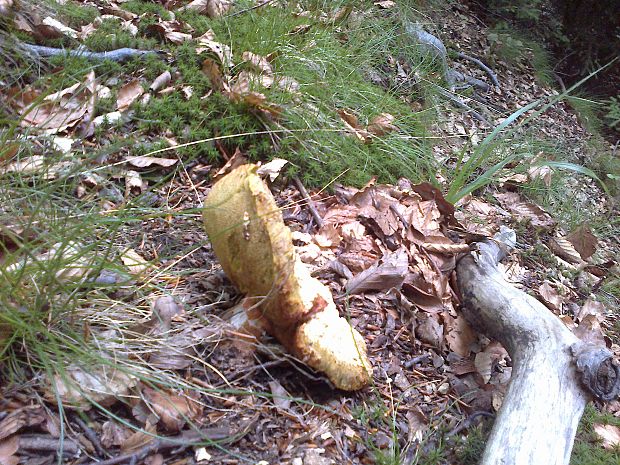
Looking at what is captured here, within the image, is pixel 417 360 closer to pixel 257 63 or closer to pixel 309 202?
pixel 309 202

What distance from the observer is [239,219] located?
6.10 feet

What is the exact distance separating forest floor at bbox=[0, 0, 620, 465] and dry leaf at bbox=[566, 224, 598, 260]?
0.5 inches

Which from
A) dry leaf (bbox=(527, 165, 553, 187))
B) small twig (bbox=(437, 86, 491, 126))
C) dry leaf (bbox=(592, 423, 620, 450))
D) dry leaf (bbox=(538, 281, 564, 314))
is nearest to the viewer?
dry leaf (bbox=(592, 423, 620, 450))

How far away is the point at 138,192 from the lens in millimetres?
2615

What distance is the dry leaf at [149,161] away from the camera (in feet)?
8.60

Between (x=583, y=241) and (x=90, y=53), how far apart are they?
11.2ft

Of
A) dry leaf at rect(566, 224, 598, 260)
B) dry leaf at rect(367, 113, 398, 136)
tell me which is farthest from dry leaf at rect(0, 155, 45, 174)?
dry leaf at rect(566, 224, 598, 260)

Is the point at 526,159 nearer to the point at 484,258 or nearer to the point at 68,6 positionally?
the point at 484,258

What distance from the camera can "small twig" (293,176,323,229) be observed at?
2824 mm

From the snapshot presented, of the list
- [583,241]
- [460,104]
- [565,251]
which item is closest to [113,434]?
[565,251]

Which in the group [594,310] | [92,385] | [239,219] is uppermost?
[239,219]

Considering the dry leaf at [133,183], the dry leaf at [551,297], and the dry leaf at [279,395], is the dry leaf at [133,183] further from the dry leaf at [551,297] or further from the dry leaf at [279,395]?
the dry leaf at [551,297]

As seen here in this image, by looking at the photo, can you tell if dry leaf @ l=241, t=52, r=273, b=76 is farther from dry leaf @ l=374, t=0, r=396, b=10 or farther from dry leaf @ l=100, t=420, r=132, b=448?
dry leaf @ l=374, t=0, r=396, b=10

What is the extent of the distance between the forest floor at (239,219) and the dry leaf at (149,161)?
0.05 ft
